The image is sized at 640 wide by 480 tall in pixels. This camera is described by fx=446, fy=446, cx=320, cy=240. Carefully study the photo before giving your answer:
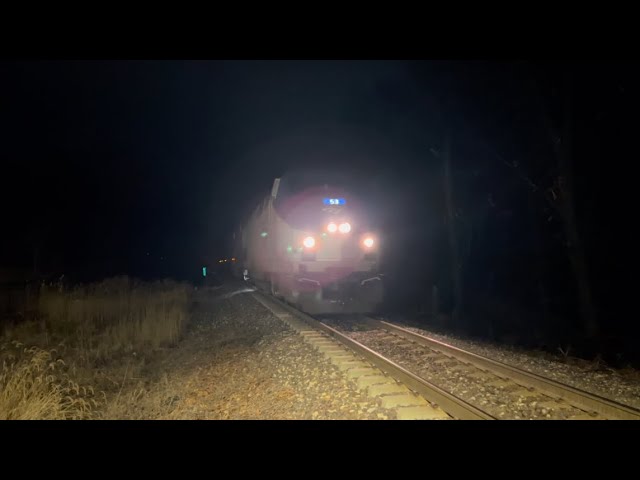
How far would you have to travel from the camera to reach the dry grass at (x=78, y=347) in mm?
5922

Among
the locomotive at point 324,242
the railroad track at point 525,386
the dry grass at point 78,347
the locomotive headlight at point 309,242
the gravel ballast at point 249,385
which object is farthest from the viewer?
the locomotive at point 324,242

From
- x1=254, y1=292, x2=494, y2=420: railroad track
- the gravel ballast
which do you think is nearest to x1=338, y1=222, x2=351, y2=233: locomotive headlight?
the gravel ballast

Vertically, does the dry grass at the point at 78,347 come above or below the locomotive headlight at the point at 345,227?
below

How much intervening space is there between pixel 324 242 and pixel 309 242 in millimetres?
524

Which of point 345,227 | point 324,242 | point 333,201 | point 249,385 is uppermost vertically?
point 333,201

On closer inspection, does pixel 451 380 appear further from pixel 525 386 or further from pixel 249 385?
pixel 249 385

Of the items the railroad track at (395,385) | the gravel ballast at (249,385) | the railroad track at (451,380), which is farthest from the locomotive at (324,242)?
the railroad track at (395,385)

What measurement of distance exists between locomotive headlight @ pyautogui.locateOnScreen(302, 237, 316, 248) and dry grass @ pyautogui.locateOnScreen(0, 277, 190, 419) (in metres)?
4.48

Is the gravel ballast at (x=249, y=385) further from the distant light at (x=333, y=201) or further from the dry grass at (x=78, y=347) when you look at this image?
the distant light at (x=333, y=201)

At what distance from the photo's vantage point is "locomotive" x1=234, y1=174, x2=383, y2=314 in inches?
563

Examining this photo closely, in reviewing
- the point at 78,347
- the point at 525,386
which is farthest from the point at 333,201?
the point at 525,386

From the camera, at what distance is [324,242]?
14.4 m
